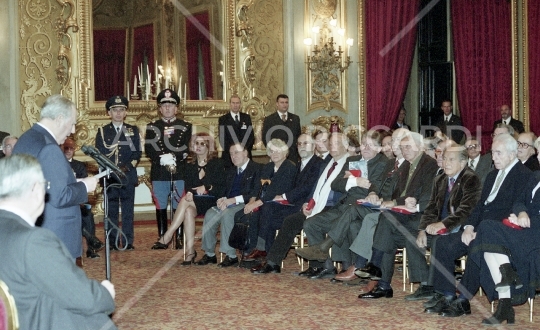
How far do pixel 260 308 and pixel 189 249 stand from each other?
2220mm

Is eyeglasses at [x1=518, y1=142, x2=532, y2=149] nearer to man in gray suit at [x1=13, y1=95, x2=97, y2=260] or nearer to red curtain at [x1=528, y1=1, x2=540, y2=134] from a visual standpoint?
man in gray suit at [x1=13, y1=95, x2=97, y2=260]

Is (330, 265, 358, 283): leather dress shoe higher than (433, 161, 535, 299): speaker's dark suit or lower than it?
lower

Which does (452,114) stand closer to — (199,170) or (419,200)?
(199,170)

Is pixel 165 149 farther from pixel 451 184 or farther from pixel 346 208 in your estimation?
pixel 451 184

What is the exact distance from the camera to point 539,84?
11.2 meters

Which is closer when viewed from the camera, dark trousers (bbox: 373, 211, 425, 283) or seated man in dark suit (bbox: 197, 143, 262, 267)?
dark trousers (bbox: 373, 211, 425, 283)

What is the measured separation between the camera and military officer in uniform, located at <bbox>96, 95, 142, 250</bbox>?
333 inches

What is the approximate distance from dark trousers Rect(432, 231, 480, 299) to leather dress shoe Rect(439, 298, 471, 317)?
0.17 ft

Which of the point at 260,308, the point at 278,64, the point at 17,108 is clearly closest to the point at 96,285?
the point at 260,308

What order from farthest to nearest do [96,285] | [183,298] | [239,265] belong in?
[239,265] → [183,298] → [96,285]

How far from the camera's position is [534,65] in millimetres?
11156

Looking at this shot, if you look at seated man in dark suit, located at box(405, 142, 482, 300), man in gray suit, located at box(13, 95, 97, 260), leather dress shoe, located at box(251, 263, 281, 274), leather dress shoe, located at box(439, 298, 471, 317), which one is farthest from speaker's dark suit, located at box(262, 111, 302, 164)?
man in gray suit, located at box(13, 95, 97, 260)

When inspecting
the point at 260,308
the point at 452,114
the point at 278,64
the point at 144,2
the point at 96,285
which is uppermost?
the point at 144,2

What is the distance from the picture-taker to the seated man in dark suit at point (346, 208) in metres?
6.64
